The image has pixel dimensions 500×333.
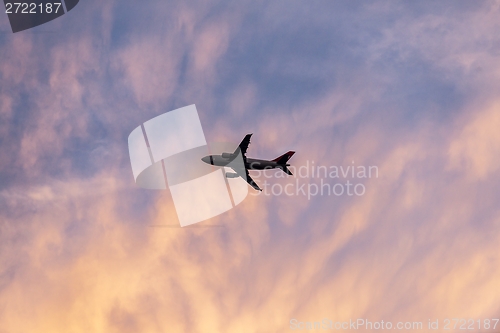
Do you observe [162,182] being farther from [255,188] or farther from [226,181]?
[255,188]

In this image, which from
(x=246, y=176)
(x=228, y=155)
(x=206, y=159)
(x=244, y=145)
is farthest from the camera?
(x=206, y=159)

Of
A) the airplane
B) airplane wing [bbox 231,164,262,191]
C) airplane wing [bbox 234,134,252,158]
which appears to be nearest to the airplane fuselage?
the airplane

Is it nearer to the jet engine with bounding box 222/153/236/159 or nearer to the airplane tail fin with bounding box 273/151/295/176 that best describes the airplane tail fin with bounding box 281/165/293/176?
the airplane tail fin with bounding box 273/151/295/176

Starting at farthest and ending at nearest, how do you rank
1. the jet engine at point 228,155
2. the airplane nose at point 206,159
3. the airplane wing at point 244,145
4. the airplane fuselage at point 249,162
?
the airplane nose at point 206,159 → the airplane fuselage at point 249,162 → the jet engine at point 228,155 → the airplane wing at point 244,145

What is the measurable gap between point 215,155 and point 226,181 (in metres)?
14.1

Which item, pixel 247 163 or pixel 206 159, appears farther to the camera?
pixel 206 159

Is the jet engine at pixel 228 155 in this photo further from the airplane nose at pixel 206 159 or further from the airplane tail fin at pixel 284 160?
the airplane tail fin at pixel 284 160

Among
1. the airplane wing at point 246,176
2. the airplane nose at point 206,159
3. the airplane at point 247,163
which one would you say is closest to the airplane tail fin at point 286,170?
the airplane at point 247,163

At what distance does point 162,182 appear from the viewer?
191 metres

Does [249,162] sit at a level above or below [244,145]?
below

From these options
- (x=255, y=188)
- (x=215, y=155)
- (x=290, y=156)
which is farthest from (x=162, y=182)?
(x=290, y=156)

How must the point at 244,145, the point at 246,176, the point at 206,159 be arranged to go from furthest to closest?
the point at 206,159
the point at 246,176
the point at 244,145

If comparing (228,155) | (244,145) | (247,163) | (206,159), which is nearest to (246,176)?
(247,163)

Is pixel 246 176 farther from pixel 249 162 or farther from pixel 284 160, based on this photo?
pixel 284 160
